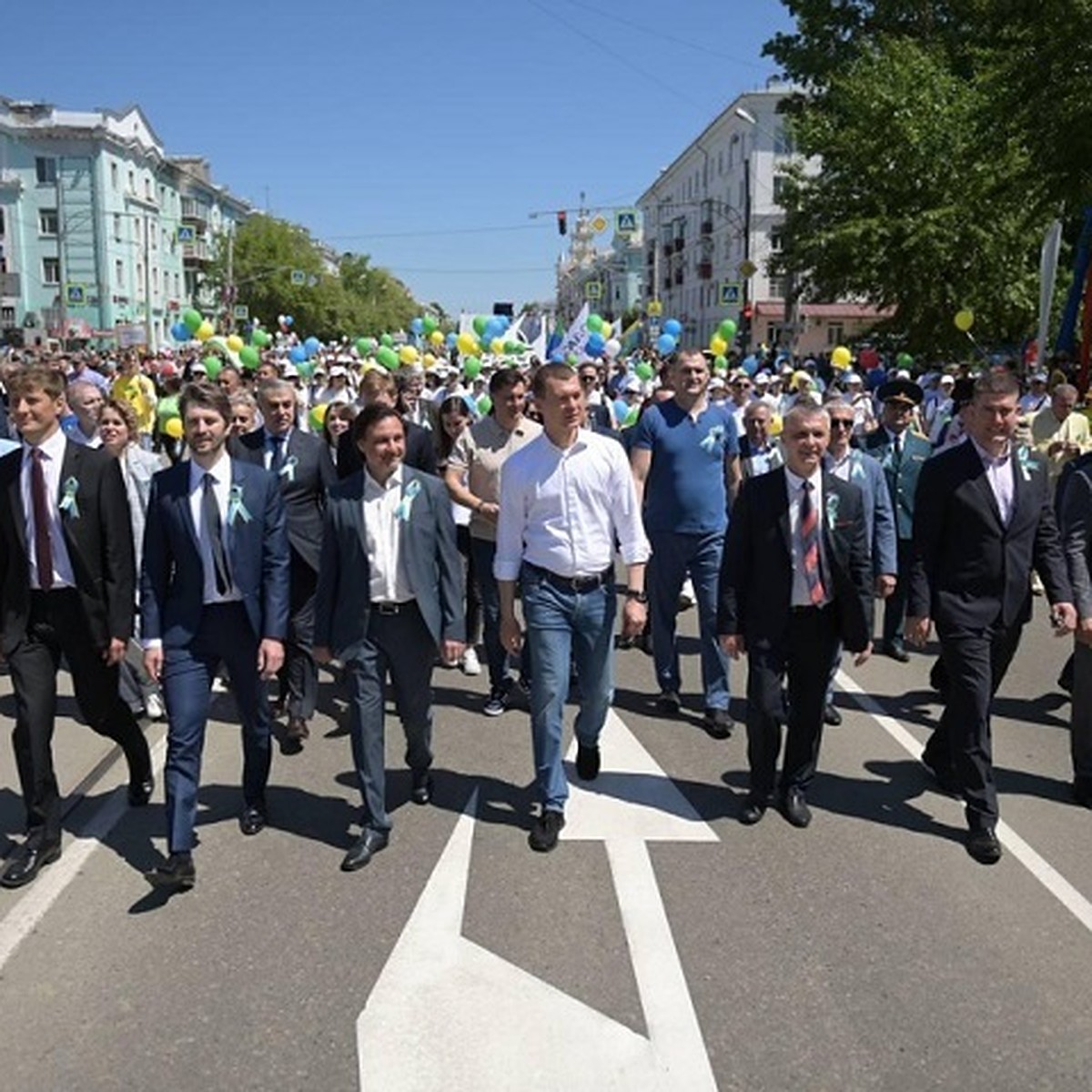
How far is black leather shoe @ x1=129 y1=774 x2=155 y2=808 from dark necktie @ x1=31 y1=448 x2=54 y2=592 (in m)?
1.18

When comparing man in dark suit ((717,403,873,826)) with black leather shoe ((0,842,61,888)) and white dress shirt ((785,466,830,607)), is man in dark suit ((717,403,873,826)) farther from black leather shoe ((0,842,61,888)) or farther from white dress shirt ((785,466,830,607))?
black leather shoe ((0,842,61,888))

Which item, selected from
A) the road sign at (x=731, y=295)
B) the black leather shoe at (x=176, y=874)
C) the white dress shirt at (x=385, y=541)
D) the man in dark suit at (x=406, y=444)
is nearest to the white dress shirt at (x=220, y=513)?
the white dress shirt at (x=385, y=541)

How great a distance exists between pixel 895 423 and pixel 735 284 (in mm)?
26235

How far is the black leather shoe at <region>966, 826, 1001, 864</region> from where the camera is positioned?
14.8 feet

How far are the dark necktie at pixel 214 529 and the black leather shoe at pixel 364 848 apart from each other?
123cm

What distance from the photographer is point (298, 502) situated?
239 inches

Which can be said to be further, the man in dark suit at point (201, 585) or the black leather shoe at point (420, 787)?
the black leather shoe at point (420, 787)

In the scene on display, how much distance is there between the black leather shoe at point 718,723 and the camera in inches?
237

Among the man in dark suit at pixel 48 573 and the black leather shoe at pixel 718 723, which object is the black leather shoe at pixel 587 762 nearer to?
the black leather shoe at pixel 718 723

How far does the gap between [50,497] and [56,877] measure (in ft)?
5.14

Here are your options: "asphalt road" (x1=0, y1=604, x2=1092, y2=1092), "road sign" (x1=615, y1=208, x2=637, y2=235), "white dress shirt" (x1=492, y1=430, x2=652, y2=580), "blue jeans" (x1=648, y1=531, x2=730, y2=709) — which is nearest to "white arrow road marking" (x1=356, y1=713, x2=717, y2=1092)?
"asphalt road" (x1=0, y1=604, x2=1092, y2=1092)

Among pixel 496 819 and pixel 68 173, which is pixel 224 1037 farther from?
A: pixel 68 173

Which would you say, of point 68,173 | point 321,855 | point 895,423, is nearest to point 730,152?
point 68,173

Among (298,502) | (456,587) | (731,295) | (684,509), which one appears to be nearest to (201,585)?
(456,587)
